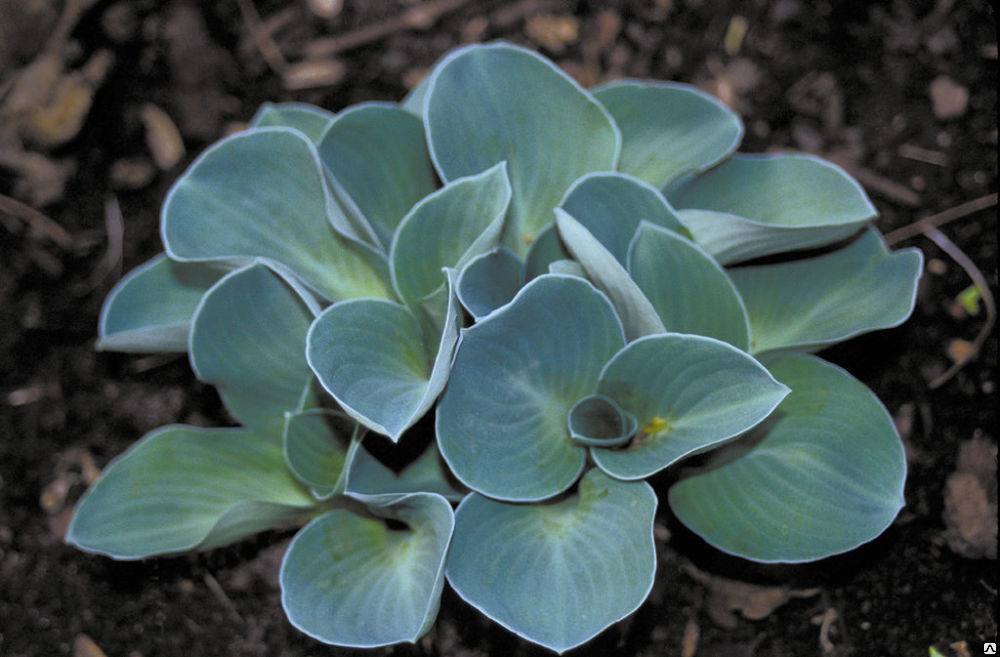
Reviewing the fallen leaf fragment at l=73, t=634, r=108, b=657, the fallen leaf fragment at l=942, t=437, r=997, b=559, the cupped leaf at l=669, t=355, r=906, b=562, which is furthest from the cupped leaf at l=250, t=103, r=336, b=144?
the fallen leaf fragment at l=942, t=437, r=997, b=559

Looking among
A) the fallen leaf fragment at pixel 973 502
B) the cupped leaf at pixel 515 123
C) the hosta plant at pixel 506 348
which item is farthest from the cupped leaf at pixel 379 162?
the fallen leaf fragment at pixel 973 502

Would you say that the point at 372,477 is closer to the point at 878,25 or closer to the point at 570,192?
the point at 570,192

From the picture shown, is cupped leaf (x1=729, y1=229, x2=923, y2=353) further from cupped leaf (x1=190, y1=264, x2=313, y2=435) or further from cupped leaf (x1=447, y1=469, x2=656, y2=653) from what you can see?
cupped leaf (x1=190, y1=264, x2=313, y2=435)

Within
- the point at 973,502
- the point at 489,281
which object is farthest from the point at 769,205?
the point at 973,502

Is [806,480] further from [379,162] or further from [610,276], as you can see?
[379,162]

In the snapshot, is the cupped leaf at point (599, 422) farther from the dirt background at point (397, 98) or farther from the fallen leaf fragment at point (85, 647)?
the fallen leaf fragment at point (85, 647)
